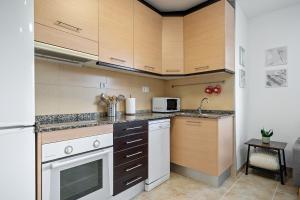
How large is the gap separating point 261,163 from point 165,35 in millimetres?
2291

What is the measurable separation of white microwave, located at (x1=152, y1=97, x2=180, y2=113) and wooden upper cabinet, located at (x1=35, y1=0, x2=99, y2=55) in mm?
1296

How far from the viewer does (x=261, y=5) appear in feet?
8.34

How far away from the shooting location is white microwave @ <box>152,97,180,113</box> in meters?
2.66

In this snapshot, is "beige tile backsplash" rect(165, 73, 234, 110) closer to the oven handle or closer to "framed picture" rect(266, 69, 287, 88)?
"framed picture" rect(266, 69, 287, 88)

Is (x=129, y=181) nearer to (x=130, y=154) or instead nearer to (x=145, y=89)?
(x=130, y=154)

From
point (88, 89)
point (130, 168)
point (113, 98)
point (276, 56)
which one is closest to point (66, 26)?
point (88, 89)

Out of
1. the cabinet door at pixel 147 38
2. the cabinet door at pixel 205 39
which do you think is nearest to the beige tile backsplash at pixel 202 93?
the cabinet door at pixel 205 39

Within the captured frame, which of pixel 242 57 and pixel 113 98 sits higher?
pixel 242 57

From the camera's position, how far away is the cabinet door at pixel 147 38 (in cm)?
220

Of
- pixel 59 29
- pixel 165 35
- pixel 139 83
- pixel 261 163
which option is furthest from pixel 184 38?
pixel 261 163

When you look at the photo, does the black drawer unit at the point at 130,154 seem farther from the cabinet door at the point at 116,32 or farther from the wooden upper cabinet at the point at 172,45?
the wooden upper cabinet at the point at 172,45

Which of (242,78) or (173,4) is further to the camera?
(242,78)

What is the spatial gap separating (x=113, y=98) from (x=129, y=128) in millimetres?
559

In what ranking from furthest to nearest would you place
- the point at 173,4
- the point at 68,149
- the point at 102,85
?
the point at 173,4 → the point at 102,85 → the point at 68,149
